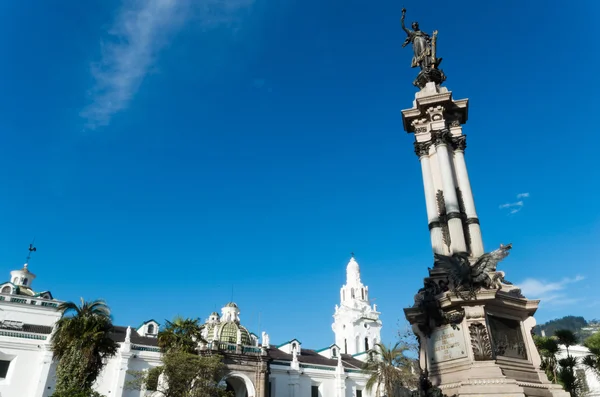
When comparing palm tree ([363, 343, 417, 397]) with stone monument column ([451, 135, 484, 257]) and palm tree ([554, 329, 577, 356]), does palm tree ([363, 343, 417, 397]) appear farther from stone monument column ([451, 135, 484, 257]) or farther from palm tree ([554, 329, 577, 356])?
stone monument column ([451, 135, 484, 257])

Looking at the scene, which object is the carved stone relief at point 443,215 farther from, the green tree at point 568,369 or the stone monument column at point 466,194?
the green tree at point 568,369

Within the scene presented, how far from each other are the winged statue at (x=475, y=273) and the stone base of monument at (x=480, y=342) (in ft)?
0.54

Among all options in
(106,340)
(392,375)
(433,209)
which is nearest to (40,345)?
(106,340)

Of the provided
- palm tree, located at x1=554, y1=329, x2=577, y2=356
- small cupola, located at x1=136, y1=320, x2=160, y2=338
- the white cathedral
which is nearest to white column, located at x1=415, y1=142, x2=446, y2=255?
palm tree, located at x1=554, y1=329, x2=577, y2=356

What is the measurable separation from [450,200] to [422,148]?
280 cm

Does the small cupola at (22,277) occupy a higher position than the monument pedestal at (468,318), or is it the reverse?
the small cupola at (22,277)

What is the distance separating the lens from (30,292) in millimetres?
53531

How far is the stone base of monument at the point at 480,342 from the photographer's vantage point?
11664 mm

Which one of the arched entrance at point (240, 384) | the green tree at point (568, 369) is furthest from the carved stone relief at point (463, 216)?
the arched entrance at point (240, 384)

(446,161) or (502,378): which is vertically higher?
(446,161)

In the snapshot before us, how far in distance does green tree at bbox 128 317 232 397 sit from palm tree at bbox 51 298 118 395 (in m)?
6.58

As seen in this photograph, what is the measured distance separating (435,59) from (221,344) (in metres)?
37.6

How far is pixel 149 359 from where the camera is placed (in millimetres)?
44594

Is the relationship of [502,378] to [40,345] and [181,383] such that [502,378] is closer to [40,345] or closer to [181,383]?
[181,383]
